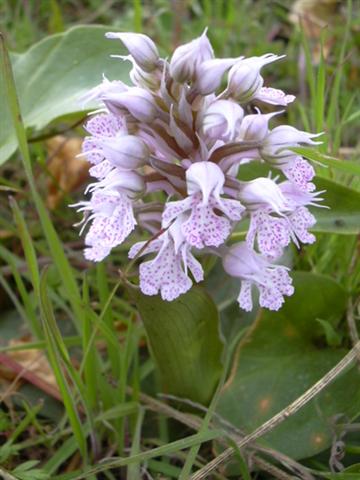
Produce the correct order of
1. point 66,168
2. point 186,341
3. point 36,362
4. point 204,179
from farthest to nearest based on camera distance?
point 66,168
point 36,362
point 186,341
point 204,179

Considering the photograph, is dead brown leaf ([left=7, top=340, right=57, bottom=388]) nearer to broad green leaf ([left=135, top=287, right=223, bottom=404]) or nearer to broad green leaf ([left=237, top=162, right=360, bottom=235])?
broad green leaf ([left=135, top=287, right=223, bottom=404])

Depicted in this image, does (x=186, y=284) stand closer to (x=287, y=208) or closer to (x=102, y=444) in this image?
(x=287, y=208)

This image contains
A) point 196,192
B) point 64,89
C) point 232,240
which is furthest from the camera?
point 64,89

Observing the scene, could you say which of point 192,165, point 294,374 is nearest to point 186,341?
point 294,374

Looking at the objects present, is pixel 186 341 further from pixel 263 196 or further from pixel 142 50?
pixel 142 50

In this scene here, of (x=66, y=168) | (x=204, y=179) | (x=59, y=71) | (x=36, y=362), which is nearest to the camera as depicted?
(x=204, y=179)

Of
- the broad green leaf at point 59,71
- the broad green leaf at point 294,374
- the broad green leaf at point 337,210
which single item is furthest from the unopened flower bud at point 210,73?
the broad green leaf at point 59,71

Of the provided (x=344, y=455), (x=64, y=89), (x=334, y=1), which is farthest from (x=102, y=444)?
(x=334, y=1)
